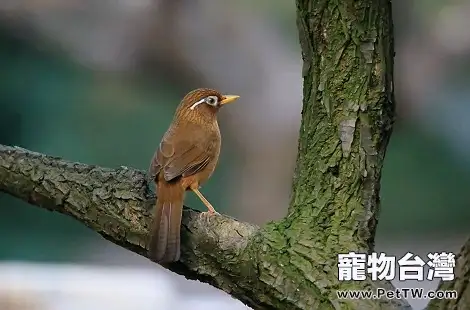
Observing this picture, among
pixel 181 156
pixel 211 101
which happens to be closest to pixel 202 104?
pixel 211 101

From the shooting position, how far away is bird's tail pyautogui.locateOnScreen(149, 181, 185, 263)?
1.36m

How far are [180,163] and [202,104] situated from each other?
203 millimetres

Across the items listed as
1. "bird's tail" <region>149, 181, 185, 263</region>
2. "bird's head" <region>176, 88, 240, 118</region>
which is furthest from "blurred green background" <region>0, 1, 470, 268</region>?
"bird's tail" <region>149, 181, 185, 263</region>

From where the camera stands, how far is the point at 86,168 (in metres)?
1.56

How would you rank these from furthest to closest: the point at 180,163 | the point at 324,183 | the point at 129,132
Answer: the point at 129,132, the point at 180,163, the point at 324,183

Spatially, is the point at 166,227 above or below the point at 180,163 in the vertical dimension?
below

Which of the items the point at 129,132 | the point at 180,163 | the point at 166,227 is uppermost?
the point at 129,132

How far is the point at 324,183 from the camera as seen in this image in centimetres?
137

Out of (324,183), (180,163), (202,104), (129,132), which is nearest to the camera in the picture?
(324,183)

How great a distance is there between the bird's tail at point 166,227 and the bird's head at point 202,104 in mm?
251

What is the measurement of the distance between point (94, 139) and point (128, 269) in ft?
A: 1.88

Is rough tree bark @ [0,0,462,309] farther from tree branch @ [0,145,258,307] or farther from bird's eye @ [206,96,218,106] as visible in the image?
bird's eye @ [206,96,218,106]

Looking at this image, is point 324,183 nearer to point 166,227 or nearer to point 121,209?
point 166,227

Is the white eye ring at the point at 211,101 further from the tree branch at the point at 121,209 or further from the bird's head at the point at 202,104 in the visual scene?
the tree branch at the point at 121,209
